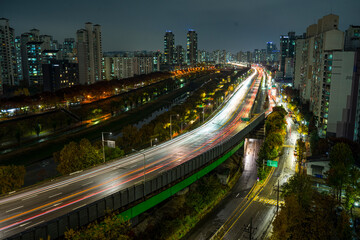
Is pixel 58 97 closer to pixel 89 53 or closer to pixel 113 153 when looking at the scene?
pixel 113 153

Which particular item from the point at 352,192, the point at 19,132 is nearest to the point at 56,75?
the point at 19,132

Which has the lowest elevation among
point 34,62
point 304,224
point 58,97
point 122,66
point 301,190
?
point 304,224

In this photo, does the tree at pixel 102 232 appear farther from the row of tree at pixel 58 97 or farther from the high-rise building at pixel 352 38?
the row of tree at pixel 58 97

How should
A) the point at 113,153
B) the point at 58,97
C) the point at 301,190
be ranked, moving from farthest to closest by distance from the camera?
the point at 58,97 → the point at 113,153 → the point at 301,190

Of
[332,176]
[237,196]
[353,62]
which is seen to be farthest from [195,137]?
[353,62]

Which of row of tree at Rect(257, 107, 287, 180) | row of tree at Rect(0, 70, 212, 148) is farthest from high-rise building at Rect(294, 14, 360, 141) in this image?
row of tree at Rect(0, 70, 212, 148)

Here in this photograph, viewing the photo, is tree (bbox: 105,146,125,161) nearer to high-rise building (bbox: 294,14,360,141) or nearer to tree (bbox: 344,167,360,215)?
tree (bbox: 344,167,360,215)

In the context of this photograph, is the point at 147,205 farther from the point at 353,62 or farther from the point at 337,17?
the point at 337,17
